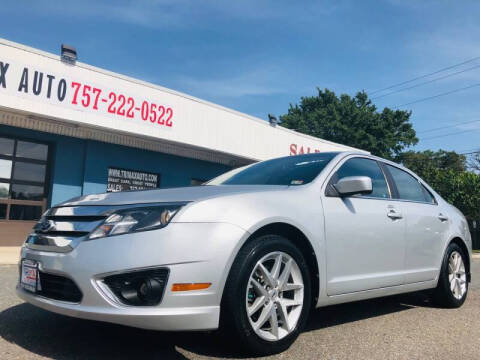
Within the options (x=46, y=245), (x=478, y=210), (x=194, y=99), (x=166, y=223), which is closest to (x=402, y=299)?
(x=166, y=223)

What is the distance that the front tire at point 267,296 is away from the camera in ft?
8.70

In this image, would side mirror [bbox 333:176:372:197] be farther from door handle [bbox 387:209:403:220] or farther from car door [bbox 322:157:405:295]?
door handle [bbox 387:209:403:220]

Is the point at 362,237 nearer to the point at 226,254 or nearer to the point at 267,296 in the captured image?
the point at 267,296

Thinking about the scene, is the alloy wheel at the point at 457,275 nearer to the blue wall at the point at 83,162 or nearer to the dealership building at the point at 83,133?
the dealership building at the point at 83,133

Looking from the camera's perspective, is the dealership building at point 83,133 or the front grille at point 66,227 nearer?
the front grille at point 66,227

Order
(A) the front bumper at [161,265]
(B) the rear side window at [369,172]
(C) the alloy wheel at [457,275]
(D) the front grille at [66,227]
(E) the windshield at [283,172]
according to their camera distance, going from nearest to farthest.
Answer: (A) the front bumper at [161,265], (D) the front grille at [66,227], (E) the windshield at [283,172], (B) the rear side window at [369,172], (C) the alloy wheel at [457,275]

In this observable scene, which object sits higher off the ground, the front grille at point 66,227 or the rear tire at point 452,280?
the front grille at point 66,227

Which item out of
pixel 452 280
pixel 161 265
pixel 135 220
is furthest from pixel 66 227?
pixel 452 280

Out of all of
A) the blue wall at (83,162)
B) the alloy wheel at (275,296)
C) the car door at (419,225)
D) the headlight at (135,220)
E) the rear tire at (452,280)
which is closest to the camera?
the headlight at (135,220)

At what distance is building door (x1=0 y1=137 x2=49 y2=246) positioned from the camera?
1080cm

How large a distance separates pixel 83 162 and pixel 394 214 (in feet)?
32.0

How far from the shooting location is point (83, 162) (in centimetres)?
1201

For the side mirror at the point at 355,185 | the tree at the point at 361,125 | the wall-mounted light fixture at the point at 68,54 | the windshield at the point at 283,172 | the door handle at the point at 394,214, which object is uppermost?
the tree at the point at 361,125

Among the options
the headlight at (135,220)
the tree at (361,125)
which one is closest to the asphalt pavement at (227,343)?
the headlight at (135,220)
